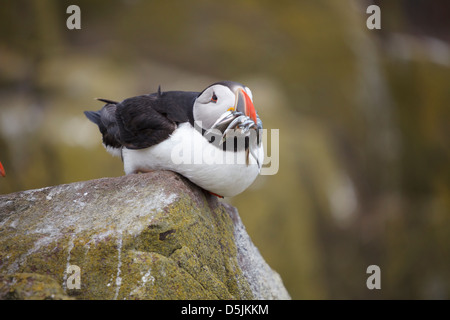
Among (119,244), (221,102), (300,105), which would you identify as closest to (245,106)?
(221,102)

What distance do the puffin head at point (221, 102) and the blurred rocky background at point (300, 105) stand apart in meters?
4.19

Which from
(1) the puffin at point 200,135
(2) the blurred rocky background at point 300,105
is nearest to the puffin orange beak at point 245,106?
(1) the puffin at point 200,135

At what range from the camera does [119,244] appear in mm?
2734

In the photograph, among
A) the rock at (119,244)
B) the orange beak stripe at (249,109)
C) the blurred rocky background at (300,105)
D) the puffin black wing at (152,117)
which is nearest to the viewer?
the rock at (119,244)

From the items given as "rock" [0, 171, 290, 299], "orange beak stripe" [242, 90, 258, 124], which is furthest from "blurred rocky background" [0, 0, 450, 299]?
"orange beak stripe" [242, 90, 258, 124]

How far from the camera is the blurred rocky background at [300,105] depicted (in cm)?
760

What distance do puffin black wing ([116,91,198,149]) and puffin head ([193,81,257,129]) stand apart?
0.12 metres

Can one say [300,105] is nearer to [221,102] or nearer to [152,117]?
[152,117]

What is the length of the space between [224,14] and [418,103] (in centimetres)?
408

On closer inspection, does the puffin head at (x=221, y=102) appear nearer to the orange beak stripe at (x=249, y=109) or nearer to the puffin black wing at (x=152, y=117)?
the orange beak stripe at (x=249, y=109)
